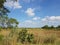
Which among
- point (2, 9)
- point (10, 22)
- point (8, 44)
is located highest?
point (2, 9)

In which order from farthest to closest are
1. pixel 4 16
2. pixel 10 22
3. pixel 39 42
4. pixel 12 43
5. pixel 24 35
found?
1. pixel 4 16
2. pixel 10 22
3. pixel 24 35
4. pixel 39 42
5. pixel 12 43

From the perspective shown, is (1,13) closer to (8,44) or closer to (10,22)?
(10,22)

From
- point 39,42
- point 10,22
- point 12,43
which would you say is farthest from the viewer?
point 10,22

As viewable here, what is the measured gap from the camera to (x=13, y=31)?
10258 mm

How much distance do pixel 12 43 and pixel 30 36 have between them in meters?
5.01

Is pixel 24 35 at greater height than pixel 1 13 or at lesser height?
lesser

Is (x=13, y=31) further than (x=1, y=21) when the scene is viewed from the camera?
No

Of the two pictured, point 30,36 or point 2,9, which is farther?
point 2,9

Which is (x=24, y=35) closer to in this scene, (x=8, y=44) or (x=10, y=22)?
(x=10, y=22)

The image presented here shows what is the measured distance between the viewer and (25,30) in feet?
45.7

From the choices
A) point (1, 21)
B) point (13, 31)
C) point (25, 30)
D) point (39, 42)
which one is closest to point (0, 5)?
point (1, 21)

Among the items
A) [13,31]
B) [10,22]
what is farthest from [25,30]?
[13,31]

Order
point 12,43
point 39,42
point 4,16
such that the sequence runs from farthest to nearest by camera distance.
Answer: point 4,16, point 39,42, point 12,43

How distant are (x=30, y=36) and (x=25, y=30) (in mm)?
528
